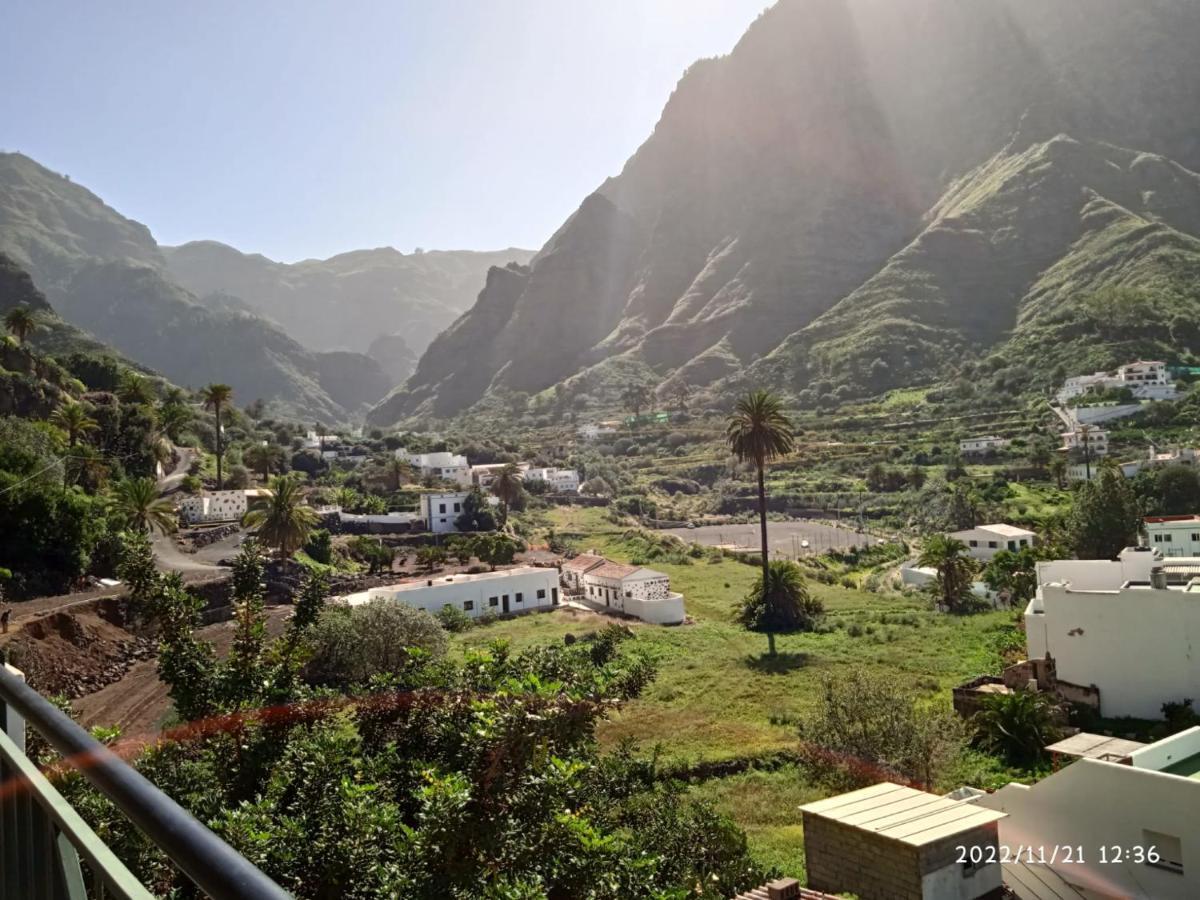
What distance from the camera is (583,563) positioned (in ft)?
160

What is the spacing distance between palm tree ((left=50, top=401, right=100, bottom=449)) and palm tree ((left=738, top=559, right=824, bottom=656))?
35688 mm

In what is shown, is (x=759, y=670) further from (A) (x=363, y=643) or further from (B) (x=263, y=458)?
(B) (x=263, y=458)

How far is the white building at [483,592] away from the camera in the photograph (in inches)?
1539

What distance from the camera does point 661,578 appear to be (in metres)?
41.2

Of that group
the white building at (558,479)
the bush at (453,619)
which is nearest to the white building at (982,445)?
the white building at (558,479)

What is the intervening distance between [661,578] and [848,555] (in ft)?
66.5

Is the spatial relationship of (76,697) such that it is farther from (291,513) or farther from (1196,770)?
(1196,770)

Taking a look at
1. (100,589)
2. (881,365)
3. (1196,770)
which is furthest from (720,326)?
(1196,770)

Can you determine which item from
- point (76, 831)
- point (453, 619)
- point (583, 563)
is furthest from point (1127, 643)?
point (583, 563)

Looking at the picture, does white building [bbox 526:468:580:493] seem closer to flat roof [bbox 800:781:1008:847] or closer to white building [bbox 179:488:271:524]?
white building [bbox 179:488:271:524]

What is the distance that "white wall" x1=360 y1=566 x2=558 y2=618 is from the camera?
39031mm

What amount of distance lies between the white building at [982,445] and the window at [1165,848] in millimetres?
69434

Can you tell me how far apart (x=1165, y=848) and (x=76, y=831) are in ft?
45.4

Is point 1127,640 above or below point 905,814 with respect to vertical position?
above
